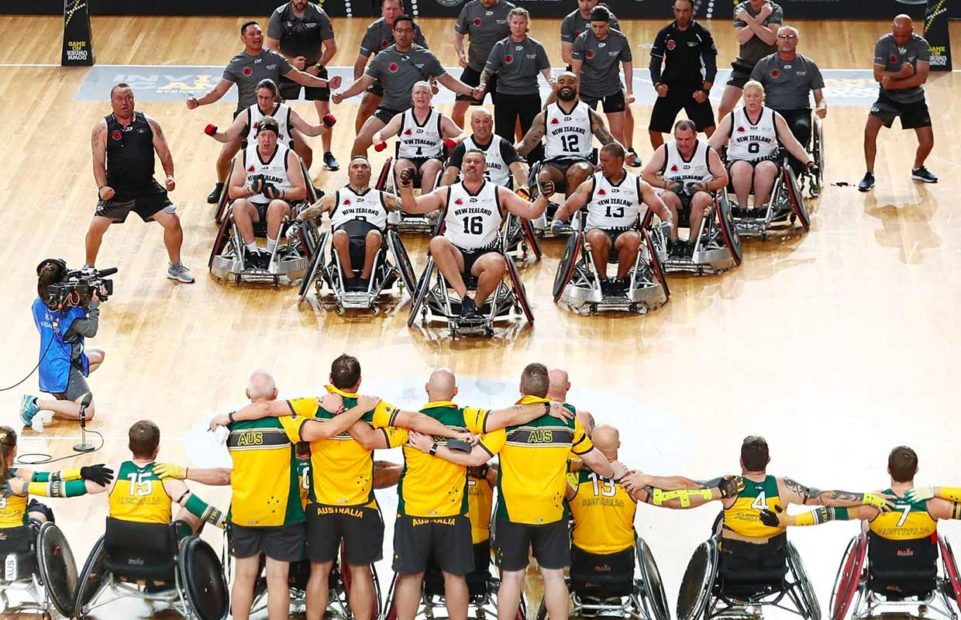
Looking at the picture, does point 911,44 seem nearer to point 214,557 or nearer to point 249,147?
point 249,147

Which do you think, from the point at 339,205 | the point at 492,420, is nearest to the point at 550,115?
the point at 339,205

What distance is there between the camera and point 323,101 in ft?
55.5

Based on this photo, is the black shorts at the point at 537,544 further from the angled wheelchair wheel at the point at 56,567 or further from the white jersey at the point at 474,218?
the white jersey at the point at 474,218

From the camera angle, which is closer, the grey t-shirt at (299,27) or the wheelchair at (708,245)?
the wheelchair at (708,245)

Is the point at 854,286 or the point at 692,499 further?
the point at 854,286

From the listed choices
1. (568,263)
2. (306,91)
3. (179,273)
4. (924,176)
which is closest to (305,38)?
(306,91)

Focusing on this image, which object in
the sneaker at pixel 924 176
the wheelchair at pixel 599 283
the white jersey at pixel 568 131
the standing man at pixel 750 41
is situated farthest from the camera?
the standing man at pixel 750 41

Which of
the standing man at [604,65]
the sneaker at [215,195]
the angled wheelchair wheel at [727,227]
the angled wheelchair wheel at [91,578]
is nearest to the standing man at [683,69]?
the standing man at [604,65]

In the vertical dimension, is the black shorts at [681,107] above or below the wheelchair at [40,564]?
above

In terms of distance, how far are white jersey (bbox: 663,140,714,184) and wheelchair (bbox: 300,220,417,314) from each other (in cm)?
244

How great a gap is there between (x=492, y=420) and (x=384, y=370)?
367 centimetres

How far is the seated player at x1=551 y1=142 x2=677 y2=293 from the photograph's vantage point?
43.9 feet

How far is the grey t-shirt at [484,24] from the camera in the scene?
16688 mm

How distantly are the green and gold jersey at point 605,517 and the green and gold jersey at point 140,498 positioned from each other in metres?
2.22
